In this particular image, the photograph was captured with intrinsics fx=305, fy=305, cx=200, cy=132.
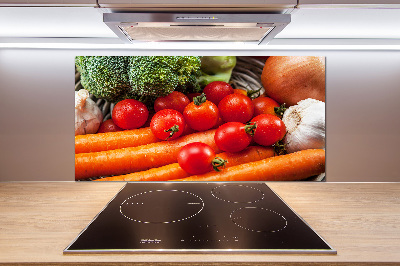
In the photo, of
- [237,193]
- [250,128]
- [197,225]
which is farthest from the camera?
[250,128]

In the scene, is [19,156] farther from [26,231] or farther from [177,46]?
[177,46]

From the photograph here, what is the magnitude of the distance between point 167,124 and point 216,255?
2.36ft

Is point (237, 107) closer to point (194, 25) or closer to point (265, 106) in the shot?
point (265, 106)

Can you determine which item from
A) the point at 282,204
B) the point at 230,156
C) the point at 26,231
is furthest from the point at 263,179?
the point at 26,231

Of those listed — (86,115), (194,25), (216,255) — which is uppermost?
(194,25)

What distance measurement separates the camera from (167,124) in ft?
4.31

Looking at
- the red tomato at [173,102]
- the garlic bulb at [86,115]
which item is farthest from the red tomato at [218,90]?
the garlic bulb at [86,115]

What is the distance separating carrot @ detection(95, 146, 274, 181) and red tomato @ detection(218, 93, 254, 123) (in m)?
0.14

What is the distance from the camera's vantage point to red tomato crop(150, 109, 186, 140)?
131cm

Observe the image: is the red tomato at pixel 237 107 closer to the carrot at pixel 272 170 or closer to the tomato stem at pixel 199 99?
the tomato stem at pixel 199 99

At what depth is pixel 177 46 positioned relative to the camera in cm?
128

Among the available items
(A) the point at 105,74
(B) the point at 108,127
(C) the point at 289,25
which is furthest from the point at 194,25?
(B) the point at 108,127

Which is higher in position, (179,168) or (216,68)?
(216,68)

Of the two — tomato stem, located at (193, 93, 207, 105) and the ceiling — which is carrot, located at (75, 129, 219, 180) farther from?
the ceiling
